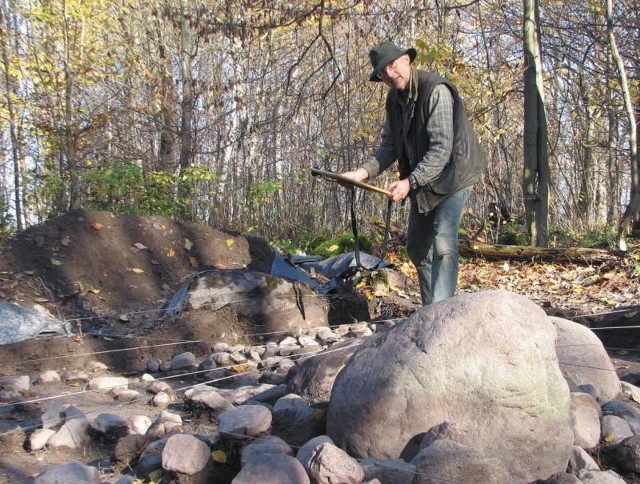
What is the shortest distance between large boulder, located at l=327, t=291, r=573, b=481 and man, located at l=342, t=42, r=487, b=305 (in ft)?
4.74

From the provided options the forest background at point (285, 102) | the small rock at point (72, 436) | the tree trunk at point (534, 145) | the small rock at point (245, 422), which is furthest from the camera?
the forest background at point (285, 102)

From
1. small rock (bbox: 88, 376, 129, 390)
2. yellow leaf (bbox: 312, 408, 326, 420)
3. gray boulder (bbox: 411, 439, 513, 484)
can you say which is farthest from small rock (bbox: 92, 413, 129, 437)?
gray boulder (bbox: 411, 439, 513, 484)

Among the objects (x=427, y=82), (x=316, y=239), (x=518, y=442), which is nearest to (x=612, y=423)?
(x=518, y=442)

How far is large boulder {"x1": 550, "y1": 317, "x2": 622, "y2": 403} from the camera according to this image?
3.32m

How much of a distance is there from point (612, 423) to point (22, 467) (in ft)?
8.39

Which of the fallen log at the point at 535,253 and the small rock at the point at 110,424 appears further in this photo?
the fallen log at the point at 535,253

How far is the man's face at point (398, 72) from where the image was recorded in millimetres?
3873

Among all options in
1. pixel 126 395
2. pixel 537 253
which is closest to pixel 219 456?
pixel 126 395

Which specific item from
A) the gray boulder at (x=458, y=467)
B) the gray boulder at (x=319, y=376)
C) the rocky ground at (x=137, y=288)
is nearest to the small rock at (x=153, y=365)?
the rocky ground at (x=137, y=288)

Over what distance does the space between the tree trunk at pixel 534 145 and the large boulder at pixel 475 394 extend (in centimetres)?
694

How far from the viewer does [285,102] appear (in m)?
12.7

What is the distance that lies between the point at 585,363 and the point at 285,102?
1011cm

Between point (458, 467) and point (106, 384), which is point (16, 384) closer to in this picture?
point (106, 384)

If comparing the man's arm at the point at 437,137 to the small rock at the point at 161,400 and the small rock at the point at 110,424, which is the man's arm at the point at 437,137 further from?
the small rock at the point at 110,424
